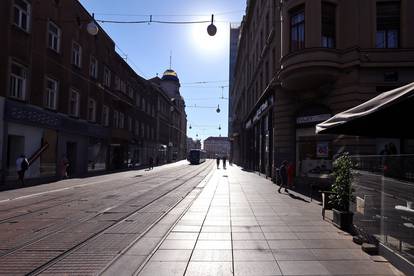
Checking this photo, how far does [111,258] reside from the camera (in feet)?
23.4

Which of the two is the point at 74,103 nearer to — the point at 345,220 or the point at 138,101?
the point at 138,101

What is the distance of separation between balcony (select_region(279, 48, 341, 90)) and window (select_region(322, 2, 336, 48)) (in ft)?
3.45

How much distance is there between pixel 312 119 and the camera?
922 inches

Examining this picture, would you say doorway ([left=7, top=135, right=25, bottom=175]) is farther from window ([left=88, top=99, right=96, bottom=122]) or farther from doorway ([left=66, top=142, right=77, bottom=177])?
window ([left=88, top=99, right=96, bottom=122])

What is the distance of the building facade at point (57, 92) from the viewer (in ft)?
74.7

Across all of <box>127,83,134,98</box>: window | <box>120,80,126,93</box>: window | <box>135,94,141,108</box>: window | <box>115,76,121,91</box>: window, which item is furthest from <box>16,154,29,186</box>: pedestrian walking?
<box>135,94,141,108</box>: window

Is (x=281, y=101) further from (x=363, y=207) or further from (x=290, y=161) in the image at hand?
(x=363, y=207)

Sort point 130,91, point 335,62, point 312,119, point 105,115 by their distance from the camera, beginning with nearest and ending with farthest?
point 335,62
point 312,119
point 105,115
point 130,91

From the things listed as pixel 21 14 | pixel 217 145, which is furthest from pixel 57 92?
pixel 217 145

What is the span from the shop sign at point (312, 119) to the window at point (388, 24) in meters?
4.35

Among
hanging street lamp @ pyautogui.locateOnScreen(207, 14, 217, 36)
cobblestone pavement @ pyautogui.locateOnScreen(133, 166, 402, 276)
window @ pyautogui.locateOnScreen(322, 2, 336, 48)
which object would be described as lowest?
cobblestone pavement @ pyautogui.locateOnScreen(133, 166, 402, 276)

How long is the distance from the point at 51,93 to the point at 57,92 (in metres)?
0.65

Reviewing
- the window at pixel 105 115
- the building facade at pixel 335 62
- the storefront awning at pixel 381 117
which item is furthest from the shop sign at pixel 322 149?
the window at pixel 105 115

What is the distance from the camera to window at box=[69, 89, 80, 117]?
31.9 m
